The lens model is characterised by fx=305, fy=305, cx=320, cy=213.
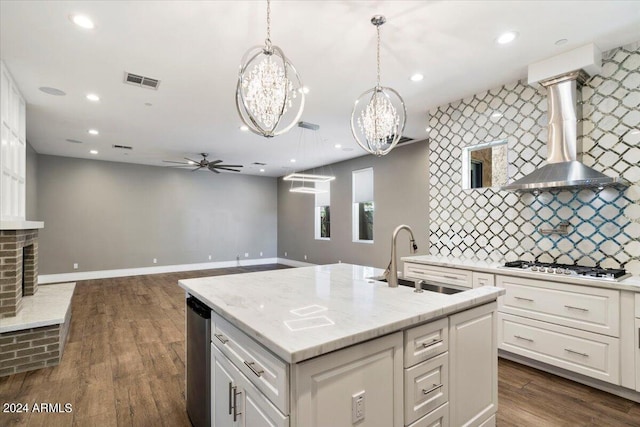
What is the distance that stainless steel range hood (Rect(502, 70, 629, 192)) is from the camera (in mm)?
2824

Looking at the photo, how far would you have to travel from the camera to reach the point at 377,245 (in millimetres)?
7039

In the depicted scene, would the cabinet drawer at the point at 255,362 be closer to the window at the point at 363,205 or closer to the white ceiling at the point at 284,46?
the white ceiling at the point at 284,46

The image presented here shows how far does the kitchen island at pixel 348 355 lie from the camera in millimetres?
1151

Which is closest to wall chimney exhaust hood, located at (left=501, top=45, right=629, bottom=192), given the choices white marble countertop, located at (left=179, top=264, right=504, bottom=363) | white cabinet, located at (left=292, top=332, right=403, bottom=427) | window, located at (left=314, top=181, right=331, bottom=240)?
white marble countertop, located at (left=179, top=264, right=504, bottom=363)

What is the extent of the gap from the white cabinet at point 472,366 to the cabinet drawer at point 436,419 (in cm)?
5

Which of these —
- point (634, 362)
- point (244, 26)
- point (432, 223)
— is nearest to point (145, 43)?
point (244, 26)

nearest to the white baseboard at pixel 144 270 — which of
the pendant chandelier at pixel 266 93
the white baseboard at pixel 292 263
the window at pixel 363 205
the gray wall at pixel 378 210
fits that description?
the white baseboard at pixel 292 263

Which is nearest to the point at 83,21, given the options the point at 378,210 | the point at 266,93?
the point at 266,93

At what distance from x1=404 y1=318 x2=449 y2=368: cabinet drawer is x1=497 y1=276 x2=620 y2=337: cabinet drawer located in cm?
179

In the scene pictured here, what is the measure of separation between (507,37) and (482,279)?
2294 millimetres

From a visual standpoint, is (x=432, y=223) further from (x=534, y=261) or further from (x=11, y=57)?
(x=11, y=57)

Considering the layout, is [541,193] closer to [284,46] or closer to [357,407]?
[284,46]

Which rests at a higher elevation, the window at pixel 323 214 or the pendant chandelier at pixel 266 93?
the pendant chandelier at pixel 266 93

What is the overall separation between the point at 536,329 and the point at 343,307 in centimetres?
236
